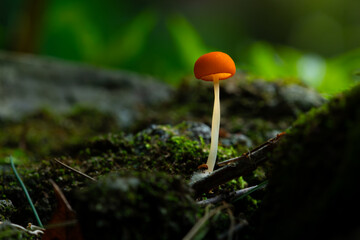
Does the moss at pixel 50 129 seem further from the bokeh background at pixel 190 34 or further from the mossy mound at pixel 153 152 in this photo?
the bokeh background at pixel 190 34

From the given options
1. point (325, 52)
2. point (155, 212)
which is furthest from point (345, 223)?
point (325, 52)

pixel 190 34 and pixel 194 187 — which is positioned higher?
pixel 190 34

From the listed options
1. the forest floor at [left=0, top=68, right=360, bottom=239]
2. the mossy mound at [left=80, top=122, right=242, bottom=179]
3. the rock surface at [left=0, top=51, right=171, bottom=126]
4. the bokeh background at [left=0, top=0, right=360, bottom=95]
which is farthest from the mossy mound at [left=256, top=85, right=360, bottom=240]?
the rock surface at [left=0, top=51, right=171, bottom=126]

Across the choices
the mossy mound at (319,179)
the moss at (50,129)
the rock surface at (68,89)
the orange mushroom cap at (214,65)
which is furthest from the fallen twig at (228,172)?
the rock surface at (68,89)

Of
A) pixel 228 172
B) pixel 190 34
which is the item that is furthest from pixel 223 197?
pixel 190 34

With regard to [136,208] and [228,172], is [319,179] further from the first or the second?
[136,208]

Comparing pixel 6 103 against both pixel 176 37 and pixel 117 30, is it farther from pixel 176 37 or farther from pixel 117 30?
pixel 117 30
